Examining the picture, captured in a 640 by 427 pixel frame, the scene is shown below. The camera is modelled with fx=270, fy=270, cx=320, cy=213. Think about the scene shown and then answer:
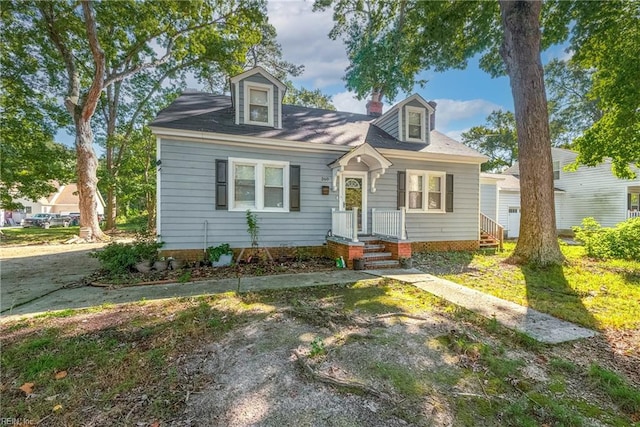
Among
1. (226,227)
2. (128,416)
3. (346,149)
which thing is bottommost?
(128,416)

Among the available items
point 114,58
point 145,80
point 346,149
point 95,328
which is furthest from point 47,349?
point 145,80

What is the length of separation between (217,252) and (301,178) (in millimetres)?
3194

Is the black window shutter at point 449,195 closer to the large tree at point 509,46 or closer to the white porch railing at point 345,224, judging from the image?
the large tree at point 509,46

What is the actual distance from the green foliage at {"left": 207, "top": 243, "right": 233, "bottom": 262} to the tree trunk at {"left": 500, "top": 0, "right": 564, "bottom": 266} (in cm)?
Answer: 776

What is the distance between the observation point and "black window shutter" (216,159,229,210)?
292 inches

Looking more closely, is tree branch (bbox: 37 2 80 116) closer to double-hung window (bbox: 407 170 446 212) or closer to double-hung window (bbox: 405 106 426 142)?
double-hung window (bbox: 405 106 426 142)

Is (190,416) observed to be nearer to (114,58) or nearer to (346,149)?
(346,149)

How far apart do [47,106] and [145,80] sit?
5.57 meters

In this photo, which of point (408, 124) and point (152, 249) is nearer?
point (152, 249)

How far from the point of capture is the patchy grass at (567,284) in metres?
4.02

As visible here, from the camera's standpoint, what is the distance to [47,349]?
9.71 ft

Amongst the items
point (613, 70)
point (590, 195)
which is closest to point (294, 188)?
point (613, 70)

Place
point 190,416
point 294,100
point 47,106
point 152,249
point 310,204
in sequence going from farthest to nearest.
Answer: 1. point 294,100
2. point 47,106
3. point 310,204
4. point 152,249
5. point 190,416

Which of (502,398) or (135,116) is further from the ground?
(135,116)
